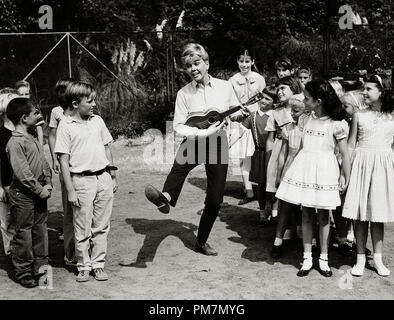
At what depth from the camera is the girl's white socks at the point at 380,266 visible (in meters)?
5.09

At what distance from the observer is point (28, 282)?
4.98m

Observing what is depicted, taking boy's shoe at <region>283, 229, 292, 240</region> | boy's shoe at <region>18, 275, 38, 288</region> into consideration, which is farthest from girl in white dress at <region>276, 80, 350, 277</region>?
boy's shoe at <region>18, 275, 38, 288</region>

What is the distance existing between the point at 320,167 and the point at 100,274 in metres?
2.14

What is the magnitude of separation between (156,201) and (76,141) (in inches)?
35.2

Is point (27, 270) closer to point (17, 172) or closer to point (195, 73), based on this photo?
point (17, 172)

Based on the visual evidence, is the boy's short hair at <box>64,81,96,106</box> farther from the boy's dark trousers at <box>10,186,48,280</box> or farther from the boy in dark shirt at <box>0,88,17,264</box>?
the boy's dark trousers at <box>10,186,48,280</box>

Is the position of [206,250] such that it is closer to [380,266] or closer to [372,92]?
[380,266]

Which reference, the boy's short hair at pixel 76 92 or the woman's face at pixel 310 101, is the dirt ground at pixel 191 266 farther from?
the boy's short hair at pixel 76 92

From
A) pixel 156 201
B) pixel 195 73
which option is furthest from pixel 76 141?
pixel 195 73

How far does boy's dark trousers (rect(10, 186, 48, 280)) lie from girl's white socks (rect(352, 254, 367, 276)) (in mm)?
2756

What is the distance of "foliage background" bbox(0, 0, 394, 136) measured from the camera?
13.1 m

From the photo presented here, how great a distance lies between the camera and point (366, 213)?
5.13 m

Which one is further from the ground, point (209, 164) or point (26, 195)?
point (209, 164)

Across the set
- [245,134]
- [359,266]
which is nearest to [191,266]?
[359,266]
